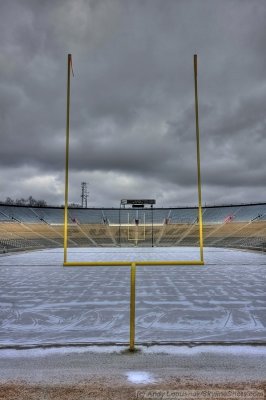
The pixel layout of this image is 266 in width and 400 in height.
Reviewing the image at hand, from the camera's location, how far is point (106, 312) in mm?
6512

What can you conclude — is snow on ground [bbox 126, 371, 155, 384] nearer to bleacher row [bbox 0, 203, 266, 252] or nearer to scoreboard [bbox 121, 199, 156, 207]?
bleacher row [bbox 0, 203, 266, 252]

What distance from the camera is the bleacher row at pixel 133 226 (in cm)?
4331

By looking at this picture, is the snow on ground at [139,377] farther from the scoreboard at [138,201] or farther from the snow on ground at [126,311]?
the scoreboard at [138,201]

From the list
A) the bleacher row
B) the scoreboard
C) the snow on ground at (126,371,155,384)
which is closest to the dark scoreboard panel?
the scoreboard

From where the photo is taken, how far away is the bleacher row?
→ 4331 centimetres

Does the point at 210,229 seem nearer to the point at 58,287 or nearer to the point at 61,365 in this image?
the point at 58,287

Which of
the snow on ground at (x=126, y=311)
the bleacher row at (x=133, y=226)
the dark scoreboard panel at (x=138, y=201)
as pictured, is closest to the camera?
the snow on ground at (x=126, y=311)

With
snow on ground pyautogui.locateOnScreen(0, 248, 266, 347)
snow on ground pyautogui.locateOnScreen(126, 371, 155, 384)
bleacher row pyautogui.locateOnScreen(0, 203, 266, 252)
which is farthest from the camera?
bleacher row pyautogui.locateOnScreen(0, 203, 266, 252)

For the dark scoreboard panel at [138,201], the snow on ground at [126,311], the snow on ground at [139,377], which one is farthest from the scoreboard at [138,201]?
the snow on ground at [139,377]

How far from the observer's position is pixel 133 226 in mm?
53688

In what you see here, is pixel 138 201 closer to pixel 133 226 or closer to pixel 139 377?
pixel 133 226

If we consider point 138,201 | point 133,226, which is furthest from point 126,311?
point 133,226

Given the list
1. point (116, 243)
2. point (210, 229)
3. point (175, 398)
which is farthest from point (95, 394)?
point (210, 229)

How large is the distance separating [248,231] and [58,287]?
1528 inches
